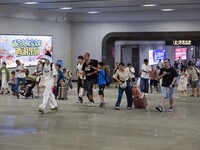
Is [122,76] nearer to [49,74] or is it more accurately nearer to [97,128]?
[49,74]

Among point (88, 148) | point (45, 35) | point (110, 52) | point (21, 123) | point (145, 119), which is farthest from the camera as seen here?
point (110, 52)

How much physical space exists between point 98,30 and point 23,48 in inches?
239

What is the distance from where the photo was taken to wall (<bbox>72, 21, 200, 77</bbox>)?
25.8 metres

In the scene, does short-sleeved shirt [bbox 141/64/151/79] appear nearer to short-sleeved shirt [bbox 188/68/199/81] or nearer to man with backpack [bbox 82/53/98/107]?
short-sleeved shirt [bbox 188/68/199/81]

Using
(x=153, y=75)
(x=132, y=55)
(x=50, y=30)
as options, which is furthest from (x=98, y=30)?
(x=132, y=55)

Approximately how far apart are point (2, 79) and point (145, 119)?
9667 mm

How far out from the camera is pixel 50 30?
25766mm

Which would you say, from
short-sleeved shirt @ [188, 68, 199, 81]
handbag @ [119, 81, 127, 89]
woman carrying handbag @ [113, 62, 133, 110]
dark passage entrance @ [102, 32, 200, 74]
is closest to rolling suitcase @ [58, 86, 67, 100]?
woman carrying handbag @ [113, 62, 133, 110]

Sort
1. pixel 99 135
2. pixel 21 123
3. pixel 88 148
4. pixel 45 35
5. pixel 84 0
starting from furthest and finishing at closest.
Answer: pixel 45 35 < pixel 84 0 < pixel 21 123 < pixel 99 135 < pixel 88 148

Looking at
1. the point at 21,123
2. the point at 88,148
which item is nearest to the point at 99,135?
the point at 88,148

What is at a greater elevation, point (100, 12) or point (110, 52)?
point (100, 12)

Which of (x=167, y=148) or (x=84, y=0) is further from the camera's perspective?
(x=84, y=0)

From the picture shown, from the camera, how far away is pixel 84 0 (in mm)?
18453

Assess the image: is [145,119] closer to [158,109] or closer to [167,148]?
[158,109]
